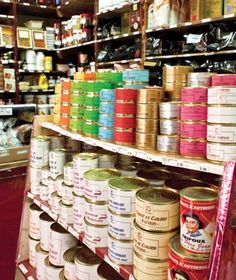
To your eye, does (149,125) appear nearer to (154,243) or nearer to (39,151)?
(154,243)

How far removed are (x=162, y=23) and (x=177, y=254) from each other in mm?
3032

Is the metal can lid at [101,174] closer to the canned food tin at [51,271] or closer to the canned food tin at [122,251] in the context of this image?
the canned food tin at [122,251]

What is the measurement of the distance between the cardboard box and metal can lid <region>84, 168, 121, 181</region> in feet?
7.50

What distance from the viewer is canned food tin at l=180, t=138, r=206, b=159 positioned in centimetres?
122

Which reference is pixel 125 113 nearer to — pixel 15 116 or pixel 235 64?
pixel 15 116

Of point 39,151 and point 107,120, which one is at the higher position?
point 107,120

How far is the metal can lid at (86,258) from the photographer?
5.63ft

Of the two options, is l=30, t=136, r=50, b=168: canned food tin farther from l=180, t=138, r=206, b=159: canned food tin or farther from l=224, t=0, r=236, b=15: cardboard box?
l=224, t=0, r=236, b=15: cardboard box

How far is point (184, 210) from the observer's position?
113 cm

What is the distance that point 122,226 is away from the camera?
4.55 feet

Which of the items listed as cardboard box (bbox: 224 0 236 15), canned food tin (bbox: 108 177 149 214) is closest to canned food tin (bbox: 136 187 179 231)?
canned food tin (bbox: 108 177 149 214)

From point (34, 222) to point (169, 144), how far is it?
1257 millimetres

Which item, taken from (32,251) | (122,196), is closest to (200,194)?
(122,196)

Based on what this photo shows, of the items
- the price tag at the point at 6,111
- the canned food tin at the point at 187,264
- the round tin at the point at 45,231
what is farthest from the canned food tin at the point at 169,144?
the price tag at the point at 6,111
